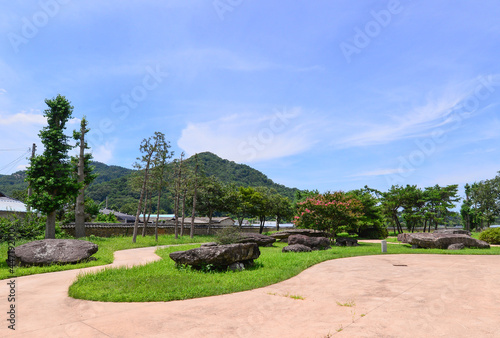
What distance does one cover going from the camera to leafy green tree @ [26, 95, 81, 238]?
1772 centimetres

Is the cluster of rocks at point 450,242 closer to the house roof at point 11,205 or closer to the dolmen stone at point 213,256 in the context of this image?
the dolmen stone at point 213,256

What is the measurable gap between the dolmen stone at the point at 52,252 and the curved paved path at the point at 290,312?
2718mm

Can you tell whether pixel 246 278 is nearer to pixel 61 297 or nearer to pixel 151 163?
pixel 61 297

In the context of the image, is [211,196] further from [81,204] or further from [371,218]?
[371,218]

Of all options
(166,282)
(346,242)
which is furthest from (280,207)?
(166,282)

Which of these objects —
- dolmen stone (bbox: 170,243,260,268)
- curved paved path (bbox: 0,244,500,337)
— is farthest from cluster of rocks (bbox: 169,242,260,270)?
curved paved path (bbox: 0,244,500,337)

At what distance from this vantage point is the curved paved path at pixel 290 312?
4750mm

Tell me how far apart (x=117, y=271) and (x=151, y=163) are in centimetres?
1563

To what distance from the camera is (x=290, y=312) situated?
5.86 m

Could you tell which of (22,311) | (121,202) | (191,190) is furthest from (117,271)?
(121,202)

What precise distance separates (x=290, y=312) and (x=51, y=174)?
1830 cm

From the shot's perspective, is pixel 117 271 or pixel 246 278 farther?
pixel 117 271

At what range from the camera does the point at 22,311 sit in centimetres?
574

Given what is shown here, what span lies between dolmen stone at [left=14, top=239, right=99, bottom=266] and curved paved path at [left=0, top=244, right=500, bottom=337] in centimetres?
272
